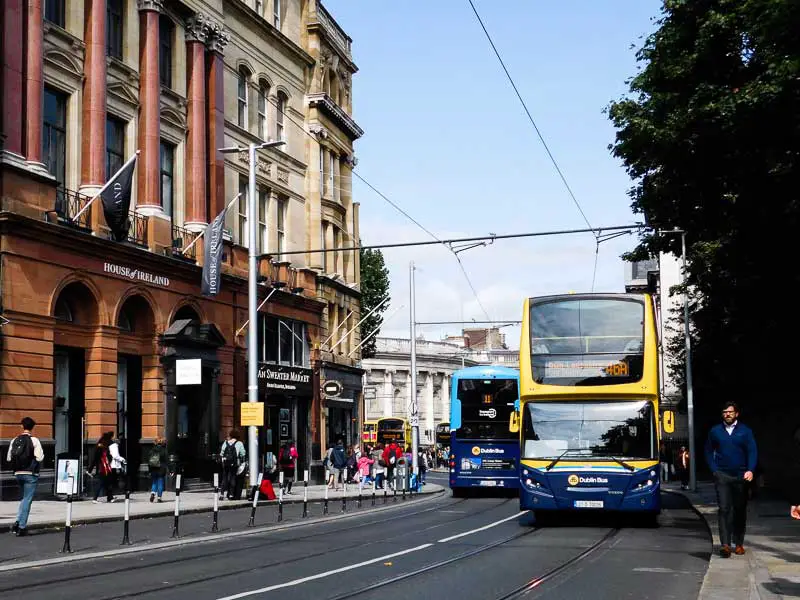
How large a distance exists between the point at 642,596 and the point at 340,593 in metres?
3.10

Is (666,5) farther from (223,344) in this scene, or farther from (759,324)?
(223,344)

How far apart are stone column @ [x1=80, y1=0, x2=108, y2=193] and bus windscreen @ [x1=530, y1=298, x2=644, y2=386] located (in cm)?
1478

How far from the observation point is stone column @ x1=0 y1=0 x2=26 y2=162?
27.2m

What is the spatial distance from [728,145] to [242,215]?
73.1ft

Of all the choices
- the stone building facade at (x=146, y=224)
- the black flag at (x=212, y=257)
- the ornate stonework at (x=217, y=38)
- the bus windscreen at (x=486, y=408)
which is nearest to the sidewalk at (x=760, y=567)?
the bus windscreen at (x=486, y=408)

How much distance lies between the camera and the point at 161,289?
34031 mm

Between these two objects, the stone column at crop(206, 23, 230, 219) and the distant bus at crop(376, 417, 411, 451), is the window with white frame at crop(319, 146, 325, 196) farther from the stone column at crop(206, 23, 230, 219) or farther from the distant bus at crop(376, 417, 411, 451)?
the distant bus at crop(376, 417, 411, 451)

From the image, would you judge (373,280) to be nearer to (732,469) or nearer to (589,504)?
(589,504)

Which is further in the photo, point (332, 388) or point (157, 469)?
point (332, 388)

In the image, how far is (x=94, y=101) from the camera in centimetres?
3119

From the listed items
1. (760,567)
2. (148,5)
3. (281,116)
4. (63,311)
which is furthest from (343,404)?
(760,567)

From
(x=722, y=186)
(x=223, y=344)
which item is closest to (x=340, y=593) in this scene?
(x=722, y=186)

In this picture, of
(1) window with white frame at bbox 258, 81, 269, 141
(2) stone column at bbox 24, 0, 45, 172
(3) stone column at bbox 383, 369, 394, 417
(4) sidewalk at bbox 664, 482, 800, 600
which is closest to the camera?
(4) sidewalk at bbox 664, 482, 800, 600

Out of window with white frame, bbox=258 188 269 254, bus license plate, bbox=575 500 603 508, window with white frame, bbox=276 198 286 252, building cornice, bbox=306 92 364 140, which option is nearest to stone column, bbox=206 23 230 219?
window with white frame, bbox=258 188 269 254
